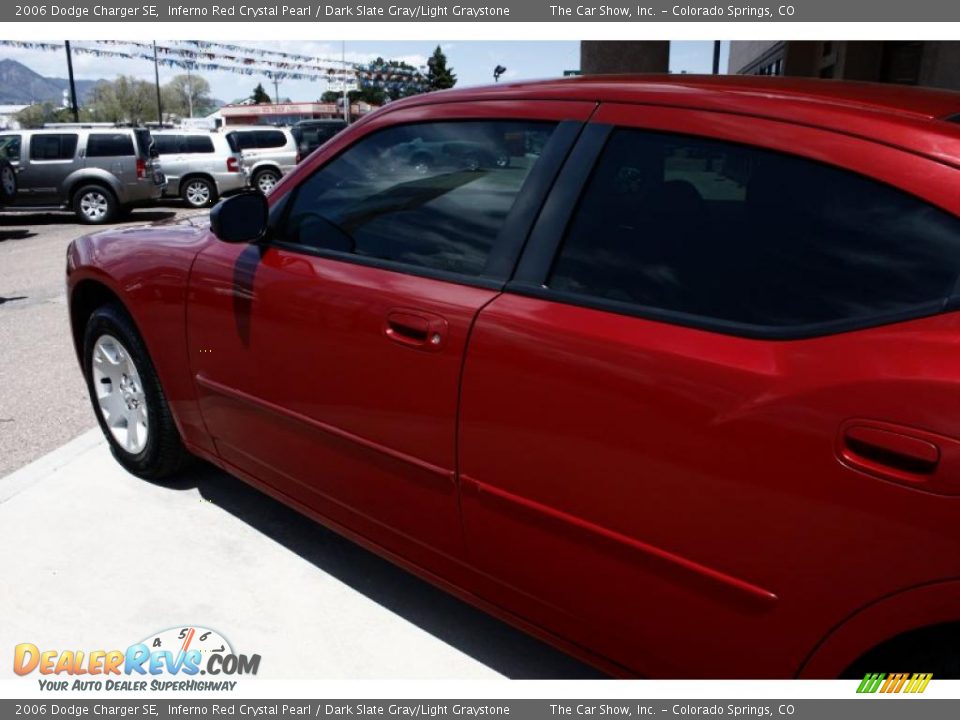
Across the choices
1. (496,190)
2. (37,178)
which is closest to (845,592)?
(496,190)

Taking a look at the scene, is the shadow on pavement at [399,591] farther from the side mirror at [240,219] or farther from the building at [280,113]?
the building at [280,113]

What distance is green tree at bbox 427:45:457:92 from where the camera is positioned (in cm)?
8834

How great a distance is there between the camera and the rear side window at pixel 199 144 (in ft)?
57.3

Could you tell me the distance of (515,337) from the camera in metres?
1.98

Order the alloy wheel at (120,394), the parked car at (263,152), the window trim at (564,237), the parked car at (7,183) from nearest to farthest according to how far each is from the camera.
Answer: the window trim at (564,237) → the alloy wheel at (120,394) → the parked car at (7,183) → the parked car at (263,152)

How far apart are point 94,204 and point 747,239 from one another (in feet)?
50.4

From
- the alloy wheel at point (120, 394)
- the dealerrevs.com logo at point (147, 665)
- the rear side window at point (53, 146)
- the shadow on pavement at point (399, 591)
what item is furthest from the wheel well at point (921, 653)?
the rear side window at point (53, 146)

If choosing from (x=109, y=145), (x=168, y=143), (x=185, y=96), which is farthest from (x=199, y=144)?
(x=185, y=96)

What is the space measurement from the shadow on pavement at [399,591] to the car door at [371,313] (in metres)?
0.38

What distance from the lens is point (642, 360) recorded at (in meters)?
1.77

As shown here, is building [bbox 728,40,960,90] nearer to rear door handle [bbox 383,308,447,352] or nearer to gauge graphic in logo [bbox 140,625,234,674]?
rear door handle [bbox 383,308,447,352]

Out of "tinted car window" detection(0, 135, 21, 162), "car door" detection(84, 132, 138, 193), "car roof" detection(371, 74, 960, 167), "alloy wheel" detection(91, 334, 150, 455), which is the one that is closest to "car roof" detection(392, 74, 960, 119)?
"car roof" detection(371, 74, 960, 167)

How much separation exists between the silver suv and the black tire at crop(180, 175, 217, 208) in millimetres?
2609

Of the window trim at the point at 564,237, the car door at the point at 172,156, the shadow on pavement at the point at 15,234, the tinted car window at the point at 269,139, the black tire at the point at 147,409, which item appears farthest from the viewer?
the tinted car window at the point at 269,139
